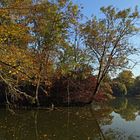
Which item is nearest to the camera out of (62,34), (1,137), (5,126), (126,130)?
(1,137)

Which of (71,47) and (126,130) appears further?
(71,47)

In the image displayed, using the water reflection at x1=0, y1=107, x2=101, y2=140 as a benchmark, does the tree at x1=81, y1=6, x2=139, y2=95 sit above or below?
above

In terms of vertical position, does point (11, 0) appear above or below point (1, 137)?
above

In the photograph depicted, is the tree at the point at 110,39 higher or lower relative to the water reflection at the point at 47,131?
higher

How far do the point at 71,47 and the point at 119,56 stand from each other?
5481 millimetres

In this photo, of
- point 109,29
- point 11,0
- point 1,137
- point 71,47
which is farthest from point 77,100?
point 11,0

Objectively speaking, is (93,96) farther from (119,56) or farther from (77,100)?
(119,56)

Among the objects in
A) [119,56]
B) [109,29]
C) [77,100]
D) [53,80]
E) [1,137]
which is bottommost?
[1,137]

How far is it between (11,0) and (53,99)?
85.2 ft

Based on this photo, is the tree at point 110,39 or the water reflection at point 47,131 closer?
the water reflection at point 47,131

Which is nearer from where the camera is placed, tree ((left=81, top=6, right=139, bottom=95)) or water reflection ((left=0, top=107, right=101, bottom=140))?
water reflection ((left=0, top=107, right=101, bottom=140))

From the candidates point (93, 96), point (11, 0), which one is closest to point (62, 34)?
point (93, 96)

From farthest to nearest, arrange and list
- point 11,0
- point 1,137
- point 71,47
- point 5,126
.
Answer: point 71,47 → point 5,126 → point 1,137 → point 11,0

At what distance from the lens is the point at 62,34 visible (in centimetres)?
3491
